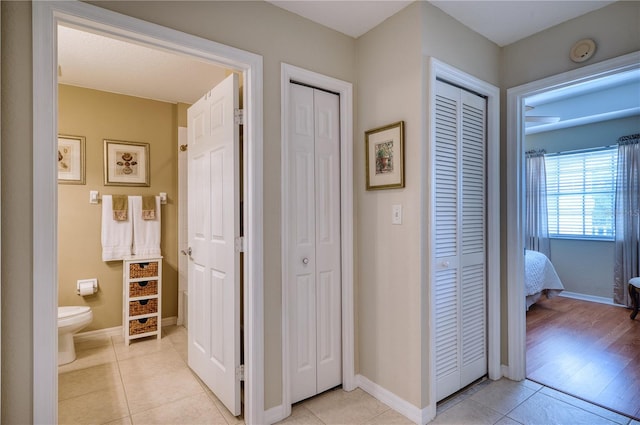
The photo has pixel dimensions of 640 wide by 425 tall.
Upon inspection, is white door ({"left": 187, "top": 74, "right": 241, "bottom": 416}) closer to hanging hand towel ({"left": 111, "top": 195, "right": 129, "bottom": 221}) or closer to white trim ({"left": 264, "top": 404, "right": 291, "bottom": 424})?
white trim ({"left": 264, "top": 404, "right": 291, "bottom": 424})

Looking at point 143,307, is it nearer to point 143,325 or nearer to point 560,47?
point 143,325

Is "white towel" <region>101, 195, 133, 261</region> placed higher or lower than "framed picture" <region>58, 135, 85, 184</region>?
lower

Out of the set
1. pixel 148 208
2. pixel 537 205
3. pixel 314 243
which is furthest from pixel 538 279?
pixel 148 208

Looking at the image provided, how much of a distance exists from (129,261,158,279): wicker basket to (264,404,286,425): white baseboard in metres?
1.98

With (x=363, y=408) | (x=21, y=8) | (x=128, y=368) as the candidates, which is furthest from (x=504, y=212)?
(x=128, y=368)

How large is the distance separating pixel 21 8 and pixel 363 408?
8.74 feet

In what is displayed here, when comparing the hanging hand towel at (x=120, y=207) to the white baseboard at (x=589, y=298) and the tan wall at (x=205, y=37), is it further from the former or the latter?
the white baseboard at (x=589, y=298)

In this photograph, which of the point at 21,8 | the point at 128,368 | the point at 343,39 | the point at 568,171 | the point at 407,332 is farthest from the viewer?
the point at 568,171

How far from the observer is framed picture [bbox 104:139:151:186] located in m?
3.43

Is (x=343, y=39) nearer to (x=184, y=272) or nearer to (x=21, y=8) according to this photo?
(x=21, y=8)

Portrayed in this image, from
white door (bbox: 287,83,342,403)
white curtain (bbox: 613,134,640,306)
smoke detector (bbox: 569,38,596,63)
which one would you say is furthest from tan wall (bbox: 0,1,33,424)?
white curtain (bbox: 613,134,640,306)

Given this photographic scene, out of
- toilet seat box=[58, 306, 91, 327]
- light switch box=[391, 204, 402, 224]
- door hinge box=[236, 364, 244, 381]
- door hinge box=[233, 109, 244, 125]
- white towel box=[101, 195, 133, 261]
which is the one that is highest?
door hinge box=[233, 109, 244, 125]

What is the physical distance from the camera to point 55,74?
143cm

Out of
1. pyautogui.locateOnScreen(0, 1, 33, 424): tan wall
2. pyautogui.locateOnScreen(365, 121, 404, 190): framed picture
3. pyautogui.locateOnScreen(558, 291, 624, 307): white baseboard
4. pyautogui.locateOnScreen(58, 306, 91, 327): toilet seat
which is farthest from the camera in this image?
pyautogui.locateOnScreen(558, 291, 624, 307): white baseboard
